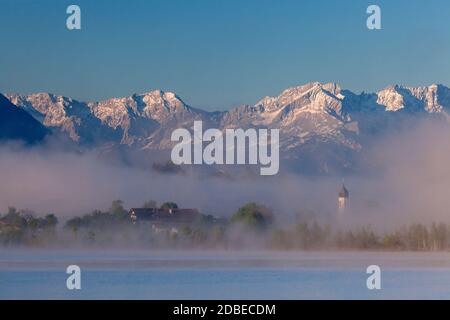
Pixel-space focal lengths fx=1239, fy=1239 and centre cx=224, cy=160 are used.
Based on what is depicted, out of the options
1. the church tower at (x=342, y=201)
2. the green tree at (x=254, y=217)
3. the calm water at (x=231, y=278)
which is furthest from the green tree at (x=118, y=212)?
the calm water at (x=231, y=278)

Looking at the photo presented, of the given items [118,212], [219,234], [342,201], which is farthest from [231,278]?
[342,201]

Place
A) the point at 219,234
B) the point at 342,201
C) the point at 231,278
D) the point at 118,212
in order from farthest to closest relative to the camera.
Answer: the point at 342,201 < the point at 118,212 < the point at 219,234 < the point at 231,278

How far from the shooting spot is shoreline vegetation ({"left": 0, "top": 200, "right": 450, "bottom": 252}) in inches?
4476

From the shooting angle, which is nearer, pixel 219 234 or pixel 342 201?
pixel 219 234

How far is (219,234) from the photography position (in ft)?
382

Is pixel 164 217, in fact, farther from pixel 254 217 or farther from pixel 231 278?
pixel 231 278

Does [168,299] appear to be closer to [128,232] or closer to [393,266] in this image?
[393,266]

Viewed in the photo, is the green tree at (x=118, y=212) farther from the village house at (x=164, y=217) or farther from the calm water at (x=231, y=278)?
the calm water at (x=231, y=278)

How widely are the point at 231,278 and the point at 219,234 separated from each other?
49.1 meters

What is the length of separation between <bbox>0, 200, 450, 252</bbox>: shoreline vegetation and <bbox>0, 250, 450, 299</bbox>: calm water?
15.3 m

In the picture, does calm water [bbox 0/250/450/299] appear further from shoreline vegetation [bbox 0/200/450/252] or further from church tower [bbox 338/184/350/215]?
church tower [bbox 338/184/350/215]

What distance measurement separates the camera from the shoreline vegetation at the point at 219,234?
373ft

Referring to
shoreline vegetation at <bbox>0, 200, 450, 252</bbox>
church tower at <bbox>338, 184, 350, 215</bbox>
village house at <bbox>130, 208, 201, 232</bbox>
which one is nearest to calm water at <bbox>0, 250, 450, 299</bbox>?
shoreline vegetation at <bbox>0, 200, 450, 252</bbox>
